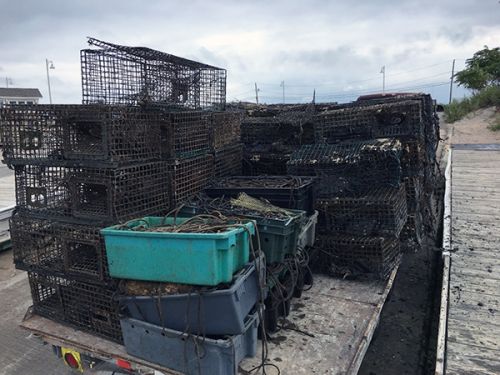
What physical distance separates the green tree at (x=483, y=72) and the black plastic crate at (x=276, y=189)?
22.5m

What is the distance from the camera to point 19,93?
1745 inches

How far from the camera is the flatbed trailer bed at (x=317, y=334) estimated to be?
2.31m

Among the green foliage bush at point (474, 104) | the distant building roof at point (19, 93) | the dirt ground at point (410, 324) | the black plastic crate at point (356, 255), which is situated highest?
the distant building roof at point (19, 93)

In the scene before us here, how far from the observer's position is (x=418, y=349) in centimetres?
402

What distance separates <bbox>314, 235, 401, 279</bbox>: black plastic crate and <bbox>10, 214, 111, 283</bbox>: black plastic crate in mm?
1792

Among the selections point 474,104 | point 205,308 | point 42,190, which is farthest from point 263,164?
point 474,104

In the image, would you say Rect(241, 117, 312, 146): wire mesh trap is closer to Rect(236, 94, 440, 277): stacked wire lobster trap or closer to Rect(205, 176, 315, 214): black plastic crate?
Rect(236, 94, 440, 277): stacked wire lobster trap

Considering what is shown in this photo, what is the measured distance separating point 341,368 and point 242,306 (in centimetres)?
65

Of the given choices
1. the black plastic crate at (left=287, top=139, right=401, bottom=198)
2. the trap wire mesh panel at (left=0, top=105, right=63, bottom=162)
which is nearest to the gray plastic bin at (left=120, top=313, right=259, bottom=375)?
the trap wire mesh panel at (left=0, top=105, right=63, bottom=162)

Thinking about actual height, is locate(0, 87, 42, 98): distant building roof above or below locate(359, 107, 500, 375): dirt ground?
above

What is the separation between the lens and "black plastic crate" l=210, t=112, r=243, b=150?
152 inches

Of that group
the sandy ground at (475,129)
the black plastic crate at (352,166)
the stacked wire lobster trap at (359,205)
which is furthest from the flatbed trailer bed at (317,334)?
the sandy ground at (475,129)

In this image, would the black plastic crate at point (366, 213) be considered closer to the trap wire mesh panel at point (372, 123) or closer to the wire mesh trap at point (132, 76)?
the trap wire mesh panel at point (372, 123)

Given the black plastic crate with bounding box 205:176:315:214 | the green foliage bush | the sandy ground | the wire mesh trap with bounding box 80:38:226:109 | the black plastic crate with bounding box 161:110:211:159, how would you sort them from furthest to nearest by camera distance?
the green foliage bush < the sandy ground < the wire mesh trap with bounding box 80:38:226:109 < the black plastic crate with bounding box 205:176:315:214 < the black plastic crate with bounding box 161:110:211:159
